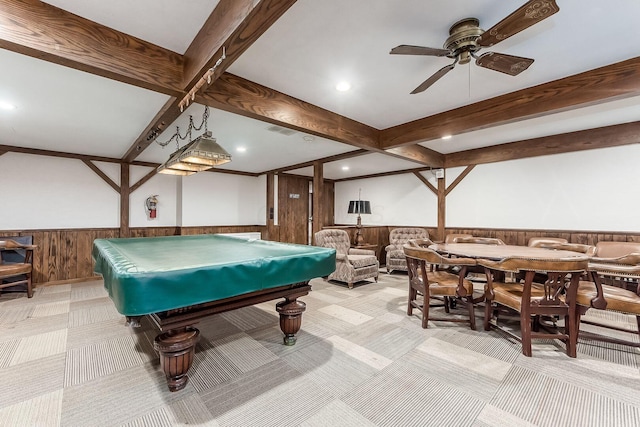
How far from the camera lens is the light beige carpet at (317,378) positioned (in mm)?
1699

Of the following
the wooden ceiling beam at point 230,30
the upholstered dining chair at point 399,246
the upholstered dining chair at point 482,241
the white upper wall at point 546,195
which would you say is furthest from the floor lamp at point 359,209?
the wooden ceiling beam at point 230,30

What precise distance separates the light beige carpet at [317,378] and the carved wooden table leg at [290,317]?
0.11 meters

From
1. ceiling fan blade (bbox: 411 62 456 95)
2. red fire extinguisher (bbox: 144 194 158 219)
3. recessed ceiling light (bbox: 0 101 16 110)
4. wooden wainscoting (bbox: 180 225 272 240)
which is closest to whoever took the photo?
ceiling fan blade (bbox: 411 62 456 95)

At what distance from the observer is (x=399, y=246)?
613cm

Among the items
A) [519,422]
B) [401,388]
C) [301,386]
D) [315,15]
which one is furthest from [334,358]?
[315,15]

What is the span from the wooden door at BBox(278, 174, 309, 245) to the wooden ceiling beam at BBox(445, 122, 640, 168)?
4422 millimetres

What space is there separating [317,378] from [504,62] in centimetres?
277

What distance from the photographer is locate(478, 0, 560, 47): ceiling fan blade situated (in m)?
1.47

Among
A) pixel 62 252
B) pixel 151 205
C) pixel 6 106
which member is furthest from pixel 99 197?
pixel 6 106

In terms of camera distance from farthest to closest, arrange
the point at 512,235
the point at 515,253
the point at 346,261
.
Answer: the point at 512,235 < the point at 346,261 < the point at 515,253

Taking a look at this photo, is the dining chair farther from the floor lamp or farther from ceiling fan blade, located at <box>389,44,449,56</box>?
the floor lamp

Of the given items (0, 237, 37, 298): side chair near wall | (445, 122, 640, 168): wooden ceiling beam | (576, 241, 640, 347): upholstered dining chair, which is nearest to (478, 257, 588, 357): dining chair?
(576, 241, 640, 347): upholstered dining chair

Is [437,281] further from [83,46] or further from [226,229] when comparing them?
[226,229]

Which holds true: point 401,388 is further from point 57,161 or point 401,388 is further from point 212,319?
point 57,161
